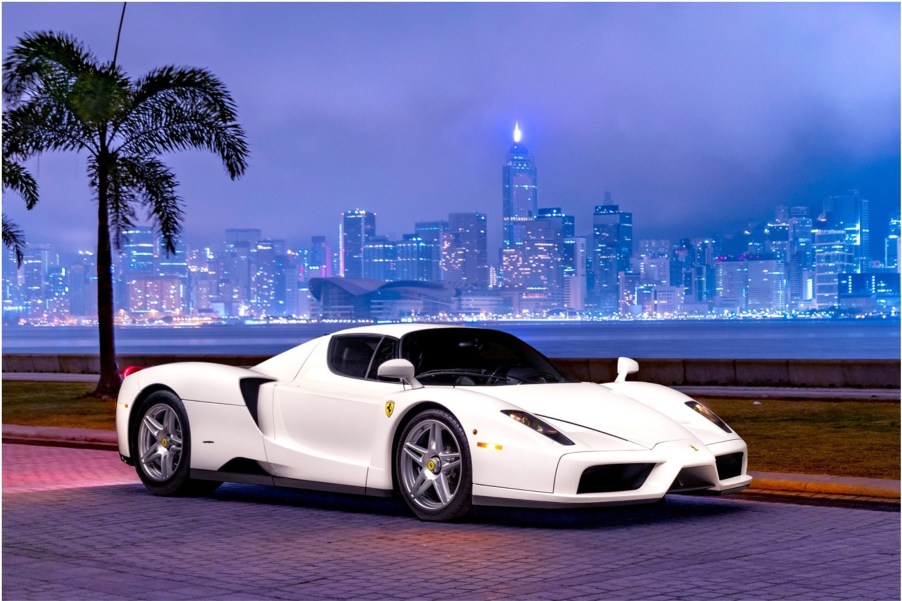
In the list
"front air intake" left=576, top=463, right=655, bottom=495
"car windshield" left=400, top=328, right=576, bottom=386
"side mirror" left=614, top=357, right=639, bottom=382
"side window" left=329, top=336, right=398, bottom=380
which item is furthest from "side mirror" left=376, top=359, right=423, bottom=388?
"side mirror" left=614, top=357, right=639, bottom=382

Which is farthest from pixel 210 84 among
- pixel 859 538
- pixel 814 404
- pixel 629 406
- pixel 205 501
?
pixel 859 538

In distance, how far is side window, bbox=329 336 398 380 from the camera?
10000 mm

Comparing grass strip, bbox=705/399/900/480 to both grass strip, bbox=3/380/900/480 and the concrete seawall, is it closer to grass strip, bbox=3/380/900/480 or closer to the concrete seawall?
grass strip, bbox=3/380/900/480

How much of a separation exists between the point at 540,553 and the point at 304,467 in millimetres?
2605

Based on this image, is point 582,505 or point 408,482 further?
point 408,482

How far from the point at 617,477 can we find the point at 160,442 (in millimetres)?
4109

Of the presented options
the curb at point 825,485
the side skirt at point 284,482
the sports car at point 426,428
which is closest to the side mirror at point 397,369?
the sports car at point 426,428

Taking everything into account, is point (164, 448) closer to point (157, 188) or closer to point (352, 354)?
point (352, 354)

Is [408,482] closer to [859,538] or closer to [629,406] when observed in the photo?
[629,406]

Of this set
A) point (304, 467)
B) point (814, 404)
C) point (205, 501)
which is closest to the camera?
point (304, 467)

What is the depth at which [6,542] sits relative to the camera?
337 inches

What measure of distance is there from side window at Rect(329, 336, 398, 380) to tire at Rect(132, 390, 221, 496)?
4.76 ft

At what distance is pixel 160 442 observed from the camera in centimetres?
1105

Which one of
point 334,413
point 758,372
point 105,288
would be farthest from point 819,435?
point 105,288
